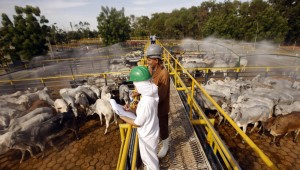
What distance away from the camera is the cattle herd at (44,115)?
5.22 metres

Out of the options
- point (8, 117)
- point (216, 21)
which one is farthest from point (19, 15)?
point (216, 21)

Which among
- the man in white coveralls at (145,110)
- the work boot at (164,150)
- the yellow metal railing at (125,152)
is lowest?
the work boot at (164,150)

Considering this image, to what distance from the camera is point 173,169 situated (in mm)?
2816

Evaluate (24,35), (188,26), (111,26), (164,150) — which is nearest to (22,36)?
(24,35)

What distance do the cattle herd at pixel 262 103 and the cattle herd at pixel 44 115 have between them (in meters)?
4.40

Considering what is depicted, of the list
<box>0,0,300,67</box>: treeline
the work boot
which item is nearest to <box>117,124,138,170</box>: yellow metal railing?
the work boot

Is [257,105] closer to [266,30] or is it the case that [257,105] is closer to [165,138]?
[165,138]

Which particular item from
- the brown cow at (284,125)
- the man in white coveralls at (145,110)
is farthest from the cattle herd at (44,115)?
the brown cow at (284,125)

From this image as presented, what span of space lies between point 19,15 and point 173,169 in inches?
1023

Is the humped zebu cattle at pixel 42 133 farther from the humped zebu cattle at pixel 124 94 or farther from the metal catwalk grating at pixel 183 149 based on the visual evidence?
the metal catwalk grating at pixel 183 149

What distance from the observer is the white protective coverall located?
6.27 ft

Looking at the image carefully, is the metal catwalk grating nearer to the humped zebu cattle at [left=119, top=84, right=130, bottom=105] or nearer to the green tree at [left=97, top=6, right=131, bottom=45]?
the humped zebu cattle at [left=119, top=84, right=130, bottom=105]

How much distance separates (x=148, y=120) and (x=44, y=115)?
5858 millimetres

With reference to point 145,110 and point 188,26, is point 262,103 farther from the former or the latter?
point 188,26
